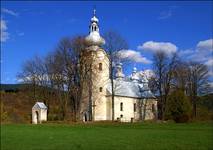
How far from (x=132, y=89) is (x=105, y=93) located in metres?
10.4

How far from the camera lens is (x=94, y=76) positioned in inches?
2282

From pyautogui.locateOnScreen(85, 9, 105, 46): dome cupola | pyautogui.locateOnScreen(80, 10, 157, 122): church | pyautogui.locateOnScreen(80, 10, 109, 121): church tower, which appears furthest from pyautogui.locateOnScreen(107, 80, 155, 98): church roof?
pyautogui.locateOnScreen(85, 9, 105, 46): dome cupola

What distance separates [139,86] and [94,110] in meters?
17.1

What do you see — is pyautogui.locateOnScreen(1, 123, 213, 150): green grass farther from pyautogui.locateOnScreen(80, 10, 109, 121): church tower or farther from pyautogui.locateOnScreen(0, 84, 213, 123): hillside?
pyautogui.locateOnScreen(0, 84, 213, 123): hillside

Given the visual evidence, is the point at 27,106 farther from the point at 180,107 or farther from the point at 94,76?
the point at 180,107

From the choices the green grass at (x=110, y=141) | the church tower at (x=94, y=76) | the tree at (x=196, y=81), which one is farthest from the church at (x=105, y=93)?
the green grass at (x=110, y=141)

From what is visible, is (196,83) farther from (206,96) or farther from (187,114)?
(187,114)

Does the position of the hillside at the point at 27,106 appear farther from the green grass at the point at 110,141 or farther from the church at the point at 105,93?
the green grass at the point at 110,141

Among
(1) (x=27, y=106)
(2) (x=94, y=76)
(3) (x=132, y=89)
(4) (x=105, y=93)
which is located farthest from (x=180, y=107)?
(1) (x=27, y=106)

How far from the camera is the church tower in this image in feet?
183

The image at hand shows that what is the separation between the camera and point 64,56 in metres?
54.7

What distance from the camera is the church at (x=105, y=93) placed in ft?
190

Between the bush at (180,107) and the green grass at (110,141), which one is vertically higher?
the bush at (180,107)

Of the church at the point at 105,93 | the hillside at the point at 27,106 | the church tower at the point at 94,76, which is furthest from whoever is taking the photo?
the hillside at the point at 27,106
